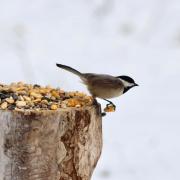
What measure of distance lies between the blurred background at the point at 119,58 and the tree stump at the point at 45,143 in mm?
1827

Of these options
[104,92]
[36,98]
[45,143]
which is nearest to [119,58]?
[104,92]

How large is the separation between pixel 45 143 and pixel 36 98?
0.29 metres

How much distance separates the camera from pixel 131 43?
7422mm

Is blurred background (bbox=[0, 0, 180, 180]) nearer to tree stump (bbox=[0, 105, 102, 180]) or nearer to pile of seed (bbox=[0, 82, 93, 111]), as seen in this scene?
pile of seed (bbox=[0, 82, 93, 111])

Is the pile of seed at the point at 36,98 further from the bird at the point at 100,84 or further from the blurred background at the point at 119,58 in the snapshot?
the blurred background at the point at 119,58

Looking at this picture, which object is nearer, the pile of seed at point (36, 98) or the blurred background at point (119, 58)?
the pile of seed at point (36, 98)

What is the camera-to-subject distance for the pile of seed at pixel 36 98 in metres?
3.33

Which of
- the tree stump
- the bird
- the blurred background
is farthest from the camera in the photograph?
the blurred background

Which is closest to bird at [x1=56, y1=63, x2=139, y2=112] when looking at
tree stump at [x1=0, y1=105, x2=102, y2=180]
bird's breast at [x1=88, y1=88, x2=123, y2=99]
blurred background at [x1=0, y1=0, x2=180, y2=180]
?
bird's breast at [x1=88, y1=88, x2=123, y2=99]

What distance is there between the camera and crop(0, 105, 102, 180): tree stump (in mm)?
3227

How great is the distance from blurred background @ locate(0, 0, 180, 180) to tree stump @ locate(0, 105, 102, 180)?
183 centimetres

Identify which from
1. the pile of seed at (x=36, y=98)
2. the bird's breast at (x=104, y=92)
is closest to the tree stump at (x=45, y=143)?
the pile of seed at (x=36, y=98)

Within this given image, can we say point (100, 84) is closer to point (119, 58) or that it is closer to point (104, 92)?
point (104, 92)

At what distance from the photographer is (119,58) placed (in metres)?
7.09
